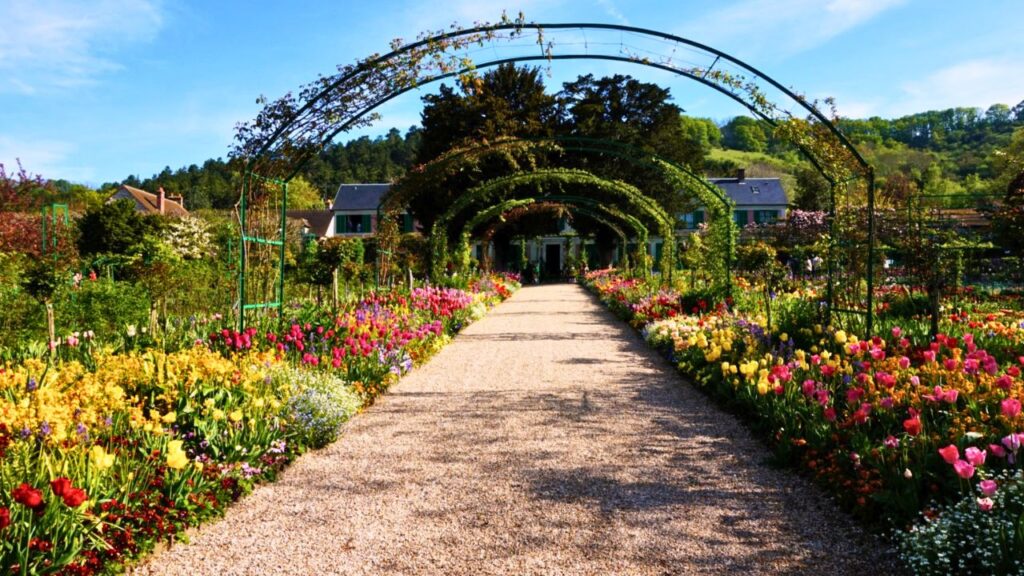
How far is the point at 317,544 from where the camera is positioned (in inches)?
117

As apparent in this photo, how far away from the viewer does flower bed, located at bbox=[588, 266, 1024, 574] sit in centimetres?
249

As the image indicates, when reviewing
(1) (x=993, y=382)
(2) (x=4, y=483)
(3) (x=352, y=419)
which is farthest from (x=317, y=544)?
(1) (x=993, y=382)

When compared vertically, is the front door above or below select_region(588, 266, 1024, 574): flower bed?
above

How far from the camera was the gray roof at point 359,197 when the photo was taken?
4794 cm

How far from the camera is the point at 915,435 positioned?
300 cm

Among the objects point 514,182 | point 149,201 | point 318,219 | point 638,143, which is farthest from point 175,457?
point 318,219

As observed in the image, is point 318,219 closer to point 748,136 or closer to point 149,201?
point 149,201

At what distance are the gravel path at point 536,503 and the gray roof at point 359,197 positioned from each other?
143 ft

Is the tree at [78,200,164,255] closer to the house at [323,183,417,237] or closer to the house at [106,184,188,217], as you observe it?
the house at [106,184,188,217]

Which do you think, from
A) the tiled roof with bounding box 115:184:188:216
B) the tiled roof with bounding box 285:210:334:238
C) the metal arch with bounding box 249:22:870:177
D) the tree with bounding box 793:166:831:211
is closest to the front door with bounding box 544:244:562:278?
the tree with bounding box 793:166:831:211

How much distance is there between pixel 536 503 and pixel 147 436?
1.96 metres

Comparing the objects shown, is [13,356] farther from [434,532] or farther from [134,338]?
[434,532]

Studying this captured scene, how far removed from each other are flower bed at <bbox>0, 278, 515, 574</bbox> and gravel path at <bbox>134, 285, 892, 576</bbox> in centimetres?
17

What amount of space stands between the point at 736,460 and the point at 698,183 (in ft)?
29.4
